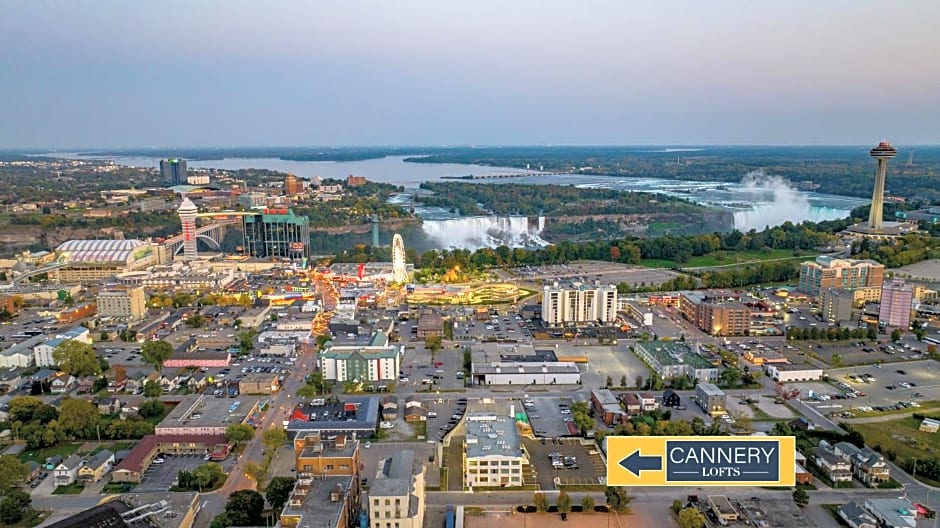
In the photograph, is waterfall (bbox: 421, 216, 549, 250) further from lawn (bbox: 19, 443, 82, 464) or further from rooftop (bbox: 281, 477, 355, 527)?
rooftop (bbox: 281, 477, 355, 527)

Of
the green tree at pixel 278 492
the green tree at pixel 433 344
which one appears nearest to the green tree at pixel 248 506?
the green tree at pixel 278 492

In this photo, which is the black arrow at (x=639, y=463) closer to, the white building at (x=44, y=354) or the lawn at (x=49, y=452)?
the lawn at (x=49, y=452)

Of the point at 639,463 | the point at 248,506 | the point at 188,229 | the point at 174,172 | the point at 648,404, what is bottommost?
the point at 648,404

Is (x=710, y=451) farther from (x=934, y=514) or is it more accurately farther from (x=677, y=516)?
(x=934, y=514)

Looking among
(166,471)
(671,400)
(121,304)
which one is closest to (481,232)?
(121,304)

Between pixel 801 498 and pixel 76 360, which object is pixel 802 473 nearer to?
pixel 801 498

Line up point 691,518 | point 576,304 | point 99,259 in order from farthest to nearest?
point 99,259
point 576,304
point 691,518
